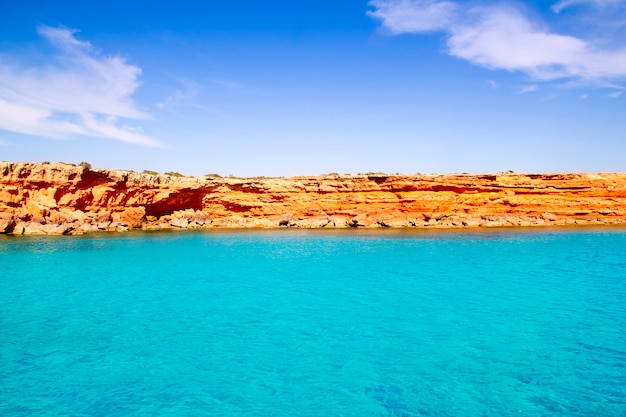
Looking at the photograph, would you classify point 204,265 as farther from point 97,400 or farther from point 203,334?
point 97,400

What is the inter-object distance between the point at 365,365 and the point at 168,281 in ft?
41.7

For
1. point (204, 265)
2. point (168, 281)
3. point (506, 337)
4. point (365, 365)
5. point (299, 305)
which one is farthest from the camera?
point (204, 265)

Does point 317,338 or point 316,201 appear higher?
point 316,201

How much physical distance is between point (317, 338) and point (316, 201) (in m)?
39.6

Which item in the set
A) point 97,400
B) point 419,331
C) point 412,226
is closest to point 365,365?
point 419,331

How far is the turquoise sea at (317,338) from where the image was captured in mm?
7871

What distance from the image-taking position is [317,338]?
36.9 feet

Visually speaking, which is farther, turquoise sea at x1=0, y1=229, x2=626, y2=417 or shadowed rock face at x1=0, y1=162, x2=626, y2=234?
shadowed rock face at x1=0, y1=162, x2=626, y2=234

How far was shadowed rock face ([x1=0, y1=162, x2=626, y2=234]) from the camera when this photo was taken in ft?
141

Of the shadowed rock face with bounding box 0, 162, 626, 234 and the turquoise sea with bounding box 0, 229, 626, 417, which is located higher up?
the shadowed rock face with bounding box 0, 162, 626, 234

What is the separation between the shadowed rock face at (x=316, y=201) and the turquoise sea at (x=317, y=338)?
72.2 feet

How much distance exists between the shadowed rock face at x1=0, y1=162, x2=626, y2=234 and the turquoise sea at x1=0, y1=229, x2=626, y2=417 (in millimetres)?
A: 22006

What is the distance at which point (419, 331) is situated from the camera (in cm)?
1166

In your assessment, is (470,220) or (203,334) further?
(470,220)
